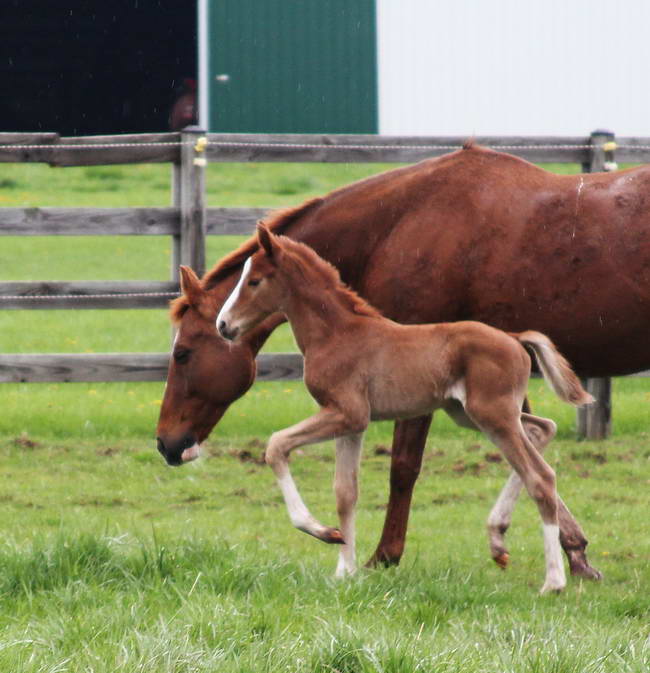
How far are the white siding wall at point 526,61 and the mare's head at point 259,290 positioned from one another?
13.0 m

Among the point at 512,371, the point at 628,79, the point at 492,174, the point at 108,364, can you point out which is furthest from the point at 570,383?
the point at 628,79

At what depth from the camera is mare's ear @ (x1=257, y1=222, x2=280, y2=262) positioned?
5090mm

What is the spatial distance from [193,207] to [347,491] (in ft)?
12.8

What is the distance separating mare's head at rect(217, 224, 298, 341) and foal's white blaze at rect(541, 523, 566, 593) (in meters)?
1.36

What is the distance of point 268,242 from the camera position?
511cm

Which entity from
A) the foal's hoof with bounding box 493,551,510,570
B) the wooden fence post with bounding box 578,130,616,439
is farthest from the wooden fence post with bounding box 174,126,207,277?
the foal's hoof with bounding box 493,551,510,570

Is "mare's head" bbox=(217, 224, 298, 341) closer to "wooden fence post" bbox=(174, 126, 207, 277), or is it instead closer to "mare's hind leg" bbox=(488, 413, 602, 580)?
"mare's hind leg" bbox=(488, 413, 602, 580)

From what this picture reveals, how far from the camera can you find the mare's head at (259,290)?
5.06 m

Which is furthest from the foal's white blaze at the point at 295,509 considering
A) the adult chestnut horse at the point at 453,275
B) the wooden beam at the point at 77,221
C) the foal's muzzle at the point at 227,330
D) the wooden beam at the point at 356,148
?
the wooden beam at the point at 356,148

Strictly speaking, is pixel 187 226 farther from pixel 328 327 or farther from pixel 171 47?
pixel 171 47

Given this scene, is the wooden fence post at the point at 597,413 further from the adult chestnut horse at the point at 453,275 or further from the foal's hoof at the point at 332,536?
the foal's hoof at the point at 332,536

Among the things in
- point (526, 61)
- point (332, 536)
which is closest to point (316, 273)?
point (332, 536)

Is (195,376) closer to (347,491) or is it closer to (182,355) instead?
(182,355)

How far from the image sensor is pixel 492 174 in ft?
19.6
